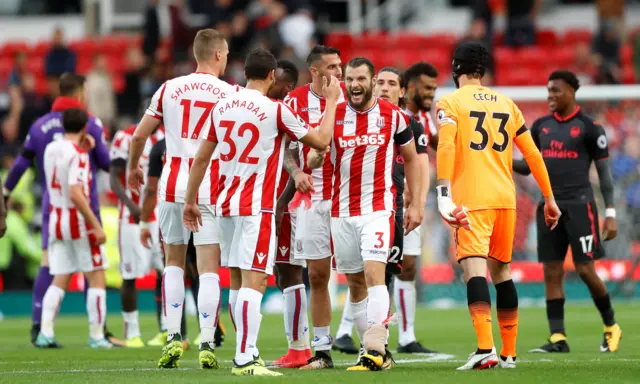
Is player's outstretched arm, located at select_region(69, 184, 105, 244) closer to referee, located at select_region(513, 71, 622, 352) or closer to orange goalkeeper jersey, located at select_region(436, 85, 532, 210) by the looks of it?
referee, located at select_region(513, 71, 622, 352)

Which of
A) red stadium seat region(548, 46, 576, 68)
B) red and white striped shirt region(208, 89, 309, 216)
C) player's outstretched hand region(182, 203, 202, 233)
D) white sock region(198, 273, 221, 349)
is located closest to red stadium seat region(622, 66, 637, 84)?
red stadium seat region(548, 46, 576, 68)

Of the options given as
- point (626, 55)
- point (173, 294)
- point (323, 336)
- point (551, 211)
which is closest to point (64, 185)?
point (173, 294)

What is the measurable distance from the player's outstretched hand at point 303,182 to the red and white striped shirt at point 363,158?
0.29 metres

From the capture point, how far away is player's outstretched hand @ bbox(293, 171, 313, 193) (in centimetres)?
916

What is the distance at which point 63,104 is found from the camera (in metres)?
13.6

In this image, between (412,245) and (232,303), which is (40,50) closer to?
(412,245)

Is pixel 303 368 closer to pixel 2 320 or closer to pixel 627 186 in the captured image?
pixel 2 320

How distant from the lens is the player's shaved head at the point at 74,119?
12.9 metres

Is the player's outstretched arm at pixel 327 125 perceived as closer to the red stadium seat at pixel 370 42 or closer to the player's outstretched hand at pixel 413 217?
the player's outstretched hand at pixel 413 217

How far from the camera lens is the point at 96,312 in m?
12.9

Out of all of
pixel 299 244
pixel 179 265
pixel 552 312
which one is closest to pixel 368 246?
pixel 299 244

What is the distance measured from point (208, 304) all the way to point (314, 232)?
1014 mm

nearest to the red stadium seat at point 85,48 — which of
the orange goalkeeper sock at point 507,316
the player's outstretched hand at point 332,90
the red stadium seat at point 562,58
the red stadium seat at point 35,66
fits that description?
the red stadium seat at point 35,66

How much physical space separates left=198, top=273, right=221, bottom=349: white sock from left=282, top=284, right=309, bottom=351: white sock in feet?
2.00
